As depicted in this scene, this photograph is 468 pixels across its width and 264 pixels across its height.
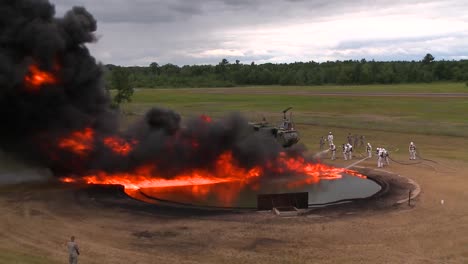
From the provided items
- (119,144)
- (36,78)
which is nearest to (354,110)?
(119,144)

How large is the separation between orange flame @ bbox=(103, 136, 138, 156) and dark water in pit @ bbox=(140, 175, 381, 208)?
401 centimetres

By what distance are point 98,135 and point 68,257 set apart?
1705cm

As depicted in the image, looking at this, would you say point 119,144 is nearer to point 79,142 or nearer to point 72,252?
point 79,142

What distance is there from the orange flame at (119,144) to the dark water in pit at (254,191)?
401 centimetres

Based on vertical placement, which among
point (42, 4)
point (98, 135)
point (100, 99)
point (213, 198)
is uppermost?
point (42, 4)

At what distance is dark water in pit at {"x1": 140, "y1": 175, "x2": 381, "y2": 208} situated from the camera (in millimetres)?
30656

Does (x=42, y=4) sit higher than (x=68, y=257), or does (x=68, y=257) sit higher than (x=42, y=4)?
(x=42, y=4)

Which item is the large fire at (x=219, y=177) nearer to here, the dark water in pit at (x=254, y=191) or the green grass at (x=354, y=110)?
the dark water in pit at (x=254, y=191)

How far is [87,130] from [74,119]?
1.41m

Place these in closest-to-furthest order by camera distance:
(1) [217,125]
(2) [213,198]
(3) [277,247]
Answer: (3) [277,247], (2) [213,198], (1) [217,125]

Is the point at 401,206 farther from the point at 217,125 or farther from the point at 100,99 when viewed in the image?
the point at 100,99

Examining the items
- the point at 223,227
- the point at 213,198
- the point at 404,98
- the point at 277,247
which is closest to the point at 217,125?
the point at 213,198

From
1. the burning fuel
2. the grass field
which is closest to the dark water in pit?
the burning fuel

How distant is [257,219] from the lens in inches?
1033
